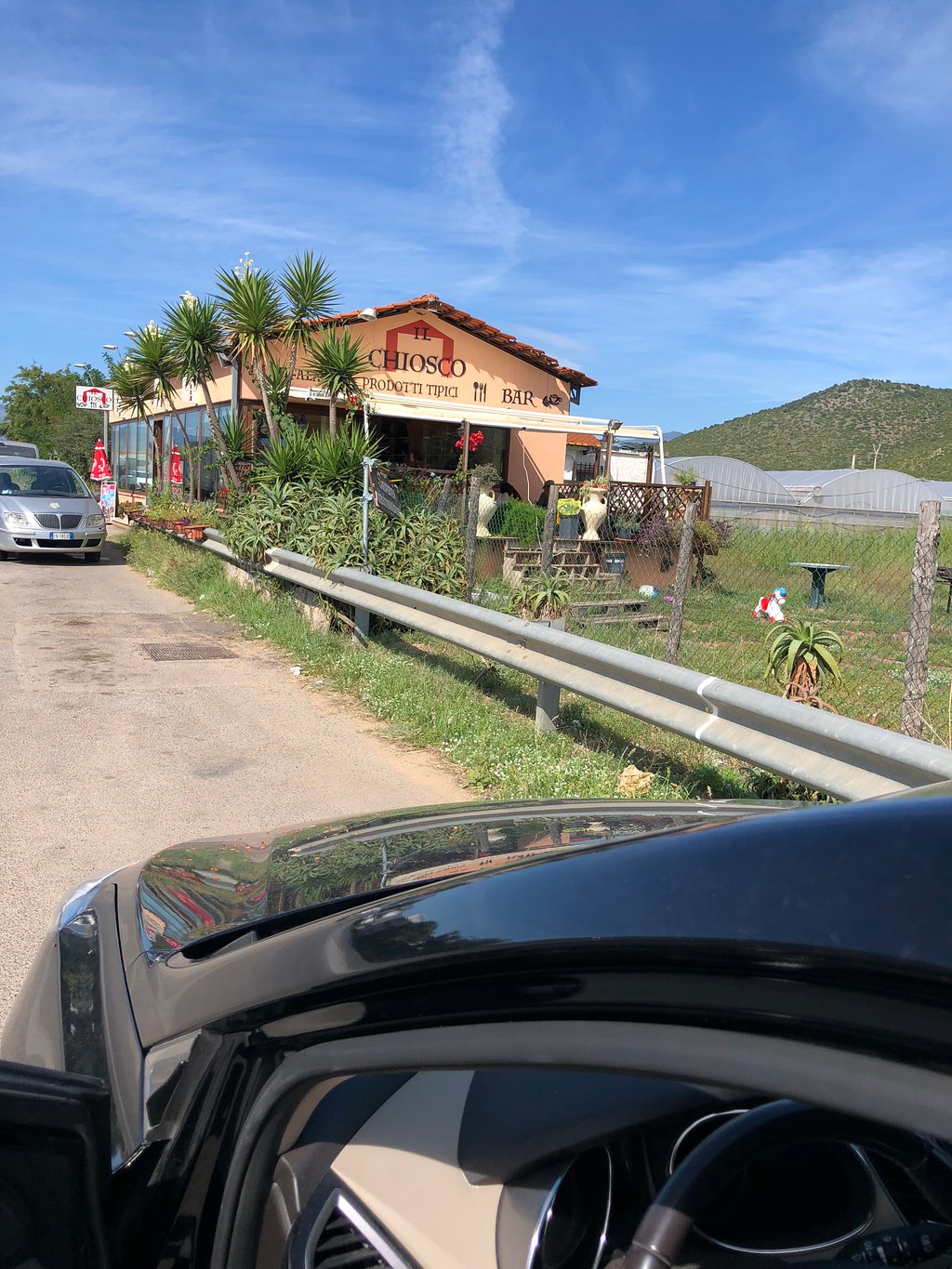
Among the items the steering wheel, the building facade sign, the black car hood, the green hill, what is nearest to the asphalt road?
the black car hood

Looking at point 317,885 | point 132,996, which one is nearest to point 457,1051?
point 132,996

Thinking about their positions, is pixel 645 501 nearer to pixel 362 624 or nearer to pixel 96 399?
pixel 362 624

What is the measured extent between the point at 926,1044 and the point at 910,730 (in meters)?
5.05

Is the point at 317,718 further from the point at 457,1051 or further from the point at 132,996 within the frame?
the point at 457,1051

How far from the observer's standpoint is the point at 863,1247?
128cm

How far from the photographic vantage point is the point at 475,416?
17.2 meters

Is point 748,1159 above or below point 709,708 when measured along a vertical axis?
above

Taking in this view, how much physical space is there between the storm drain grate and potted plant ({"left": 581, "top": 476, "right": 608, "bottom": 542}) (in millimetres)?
6383

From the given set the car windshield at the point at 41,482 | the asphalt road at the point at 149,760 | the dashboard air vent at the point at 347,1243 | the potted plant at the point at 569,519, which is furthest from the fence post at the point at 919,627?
the car windshield at the point at 41,482

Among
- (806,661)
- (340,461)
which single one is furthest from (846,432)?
(806,661)

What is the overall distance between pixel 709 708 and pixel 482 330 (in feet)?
54.2

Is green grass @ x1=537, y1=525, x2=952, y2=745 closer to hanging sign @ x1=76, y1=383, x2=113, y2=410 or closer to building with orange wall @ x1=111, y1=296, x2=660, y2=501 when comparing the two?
building with orange wall @ x1=111, y1=296, x2=660, y2=501

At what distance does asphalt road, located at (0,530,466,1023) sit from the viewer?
189 inches

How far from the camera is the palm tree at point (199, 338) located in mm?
14727
